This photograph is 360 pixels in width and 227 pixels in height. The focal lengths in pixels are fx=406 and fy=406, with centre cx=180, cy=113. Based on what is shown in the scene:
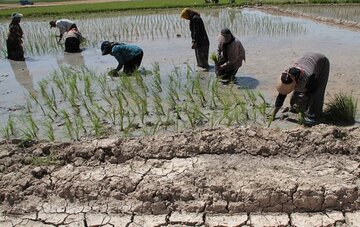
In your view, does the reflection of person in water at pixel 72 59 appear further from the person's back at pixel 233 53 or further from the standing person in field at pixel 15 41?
the person's back at pixel 233 53

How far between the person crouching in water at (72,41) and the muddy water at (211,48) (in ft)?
0.64

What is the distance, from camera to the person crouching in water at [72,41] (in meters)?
8.48

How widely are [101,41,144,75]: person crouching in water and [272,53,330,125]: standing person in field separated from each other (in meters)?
2.78

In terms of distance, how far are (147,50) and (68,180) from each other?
565 cm

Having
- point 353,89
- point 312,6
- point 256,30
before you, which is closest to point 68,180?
point 353,89

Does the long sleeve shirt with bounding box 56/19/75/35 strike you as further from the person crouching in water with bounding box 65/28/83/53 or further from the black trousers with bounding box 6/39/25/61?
the black trousers with bounding box 6/39/25/61

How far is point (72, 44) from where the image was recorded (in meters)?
8.52

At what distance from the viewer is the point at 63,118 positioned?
178 inches

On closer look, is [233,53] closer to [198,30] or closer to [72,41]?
[198,30]

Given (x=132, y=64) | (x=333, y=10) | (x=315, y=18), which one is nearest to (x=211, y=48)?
(x=132, y=64)

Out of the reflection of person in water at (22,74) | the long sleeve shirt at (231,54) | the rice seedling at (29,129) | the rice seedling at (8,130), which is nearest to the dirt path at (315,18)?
the long sleeve shirt at (231,54)

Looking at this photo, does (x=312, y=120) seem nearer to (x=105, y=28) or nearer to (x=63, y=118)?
(x=63, y=118)

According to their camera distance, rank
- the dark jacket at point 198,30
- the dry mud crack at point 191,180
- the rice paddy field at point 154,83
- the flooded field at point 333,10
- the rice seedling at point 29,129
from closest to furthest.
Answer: the dry mud crack at point 191,180, the rice seedling at point 29,129, the rice paddy field at point 154,83, the dark jacket at point 198,30, the flooded field at point 333,10

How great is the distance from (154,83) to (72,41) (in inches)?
140
